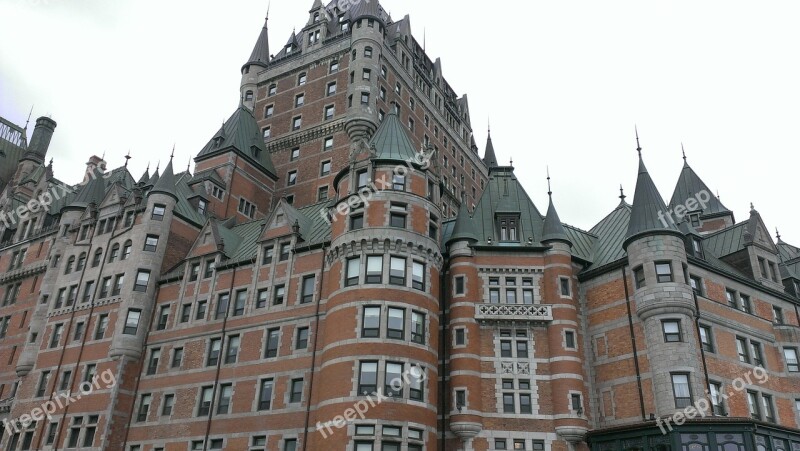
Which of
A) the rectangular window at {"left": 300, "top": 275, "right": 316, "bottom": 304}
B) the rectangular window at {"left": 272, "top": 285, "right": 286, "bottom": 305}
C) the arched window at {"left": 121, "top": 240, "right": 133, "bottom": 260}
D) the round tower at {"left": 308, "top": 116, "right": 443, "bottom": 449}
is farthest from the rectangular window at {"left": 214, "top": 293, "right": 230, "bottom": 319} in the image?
the arched window at {"left": 121, "top": 240, "right": 133, "bottom": 260}

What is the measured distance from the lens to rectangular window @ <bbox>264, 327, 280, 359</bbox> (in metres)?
47.8

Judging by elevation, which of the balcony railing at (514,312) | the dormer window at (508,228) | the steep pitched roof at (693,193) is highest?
the steep pitched roof at (693,193)

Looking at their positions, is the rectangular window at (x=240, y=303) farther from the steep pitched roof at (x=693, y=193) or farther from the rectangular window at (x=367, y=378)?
the steep pitched roof at (x=693, y=193)

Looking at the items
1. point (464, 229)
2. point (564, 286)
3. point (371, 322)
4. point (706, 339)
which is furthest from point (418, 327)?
point (706, 339)

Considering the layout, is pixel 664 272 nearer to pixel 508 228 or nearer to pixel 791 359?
pixel 508 228

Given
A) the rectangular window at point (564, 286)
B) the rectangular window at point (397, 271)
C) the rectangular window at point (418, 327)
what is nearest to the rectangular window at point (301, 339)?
the rectangular window at point (397, 271)

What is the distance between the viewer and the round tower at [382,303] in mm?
40281

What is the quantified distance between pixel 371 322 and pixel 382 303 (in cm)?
133

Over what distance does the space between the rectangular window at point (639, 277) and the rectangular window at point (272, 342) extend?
79.0 ft

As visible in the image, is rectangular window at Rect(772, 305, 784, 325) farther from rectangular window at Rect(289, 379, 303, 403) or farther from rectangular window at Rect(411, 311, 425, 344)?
rectangular window at Rect(289, 379, 303, 403)

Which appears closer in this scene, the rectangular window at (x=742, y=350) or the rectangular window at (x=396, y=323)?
the rectangular window at (x=396, y=323)

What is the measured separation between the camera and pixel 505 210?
50.0 metres

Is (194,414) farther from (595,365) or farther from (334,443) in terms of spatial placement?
(595,365)

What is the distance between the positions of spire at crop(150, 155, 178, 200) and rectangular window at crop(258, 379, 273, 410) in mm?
19699
